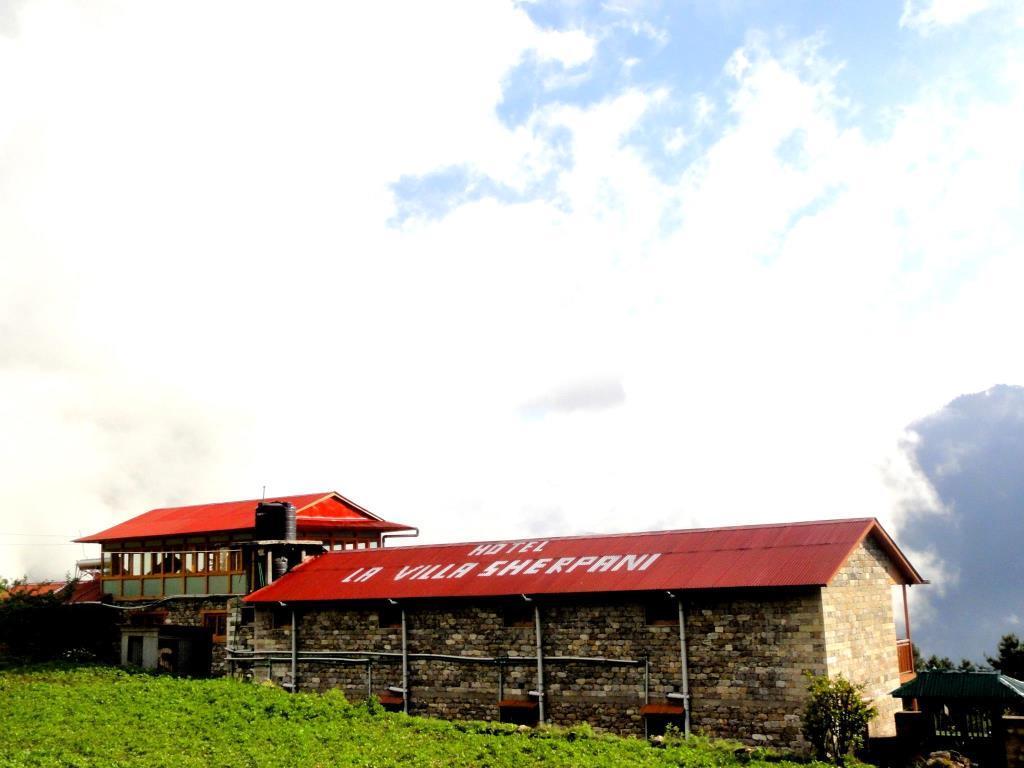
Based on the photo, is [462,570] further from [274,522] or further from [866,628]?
[866,628]

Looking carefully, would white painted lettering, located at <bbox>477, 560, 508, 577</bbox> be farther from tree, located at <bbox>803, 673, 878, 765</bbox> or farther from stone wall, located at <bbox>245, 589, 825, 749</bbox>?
tree, located at <bbox>803, 673, 878, 765</bbox>

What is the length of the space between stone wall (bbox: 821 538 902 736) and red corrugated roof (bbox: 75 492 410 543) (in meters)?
22.0

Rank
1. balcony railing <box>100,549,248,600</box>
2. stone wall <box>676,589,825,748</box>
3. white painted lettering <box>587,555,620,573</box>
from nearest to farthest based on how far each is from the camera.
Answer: stone wall <box>676,589,825,748</box>, white painted lettering <box>587,555,620,573</box>, balcony railing <box>100,549,248,600</box>

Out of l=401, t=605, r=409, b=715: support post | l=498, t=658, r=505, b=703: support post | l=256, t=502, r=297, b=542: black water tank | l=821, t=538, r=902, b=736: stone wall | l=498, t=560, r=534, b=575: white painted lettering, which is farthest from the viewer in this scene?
l=256, t=502, r=297, b=542: black water tank

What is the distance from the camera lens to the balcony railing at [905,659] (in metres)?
27.6

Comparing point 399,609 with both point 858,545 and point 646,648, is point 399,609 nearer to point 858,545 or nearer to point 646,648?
point 646,648

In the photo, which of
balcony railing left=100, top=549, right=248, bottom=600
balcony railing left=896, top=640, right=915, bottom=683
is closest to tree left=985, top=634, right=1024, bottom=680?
balcony railing left=896, top=640, right=915, bottom=683

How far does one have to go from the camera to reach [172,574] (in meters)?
38.3

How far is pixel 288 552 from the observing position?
115ft

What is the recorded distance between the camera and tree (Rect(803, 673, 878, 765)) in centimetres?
2031

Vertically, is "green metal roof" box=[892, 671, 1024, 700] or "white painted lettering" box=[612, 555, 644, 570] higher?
"white painted lettering" box=[612, 555, 644, 570]

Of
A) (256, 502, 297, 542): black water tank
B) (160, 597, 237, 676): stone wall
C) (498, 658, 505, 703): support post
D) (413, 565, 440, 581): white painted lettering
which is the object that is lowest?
(498, 658, 505, 703): support post

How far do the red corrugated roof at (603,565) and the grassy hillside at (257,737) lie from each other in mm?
3831

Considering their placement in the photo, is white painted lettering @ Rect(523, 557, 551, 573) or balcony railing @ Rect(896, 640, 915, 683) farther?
balcony railing @ Rect(896, 640, 915, 683)
